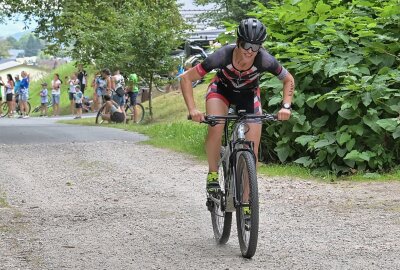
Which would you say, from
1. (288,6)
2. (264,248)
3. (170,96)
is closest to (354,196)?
(264,248)

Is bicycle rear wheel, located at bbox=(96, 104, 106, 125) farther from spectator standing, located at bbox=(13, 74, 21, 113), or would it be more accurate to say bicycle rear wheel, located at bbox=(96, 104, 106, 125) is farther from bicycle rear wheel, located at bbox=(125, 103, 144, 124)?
spectator standing, located at bbox=(13, 74, 21, 113)

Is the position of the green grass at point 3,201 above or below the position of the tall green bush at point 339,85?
below

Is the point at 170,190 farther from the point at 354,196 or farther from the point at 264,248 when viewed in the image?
the point at 264,248

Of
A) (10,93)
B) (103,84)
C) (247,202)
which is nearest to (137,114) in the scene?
(103,84)

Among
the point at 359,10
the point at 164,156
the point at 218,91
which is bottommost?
the point at 164,156

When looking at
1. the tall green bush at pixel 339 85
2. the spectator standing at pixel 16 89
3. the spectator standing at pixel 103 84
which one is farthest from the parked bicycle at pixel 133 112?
the tall green bush at pixel 339 85

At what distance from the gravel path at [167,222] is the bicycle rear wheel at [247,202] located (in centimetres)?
15

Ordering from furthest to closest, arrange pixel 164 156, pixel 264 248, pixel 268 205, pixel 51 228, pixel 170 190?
pixel 164 156 < pixel 170 190 < pixel 268 205 < pixel 51 228 < pixel 264 248

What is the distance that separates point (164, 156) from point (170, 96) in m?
19.4

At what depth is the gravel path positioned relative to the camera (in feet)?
22.8

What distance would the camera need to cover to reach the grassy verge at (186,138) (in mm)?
11869

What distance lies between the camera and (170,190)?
1120 centimetres

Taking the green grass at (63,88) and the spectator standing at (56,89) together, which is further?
the green grass at (63,88)

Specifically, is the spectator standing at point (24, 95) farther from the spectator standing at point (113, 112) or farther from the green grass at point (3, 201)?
the green grass at point (3, 201)
